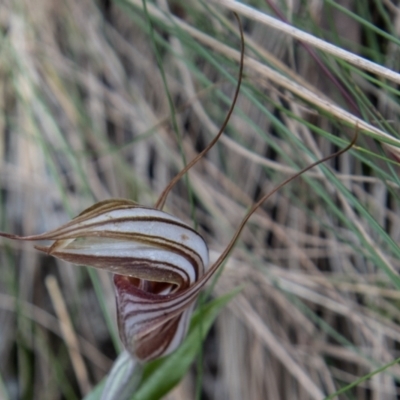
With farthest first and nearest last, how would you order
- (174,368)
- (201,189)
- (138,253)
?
(201,189) → (174,368) → (138,253)

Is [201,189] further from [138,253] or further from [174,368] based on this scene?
[138,253]

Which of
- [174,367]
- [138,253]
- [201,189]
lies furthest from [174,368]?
[201,189]

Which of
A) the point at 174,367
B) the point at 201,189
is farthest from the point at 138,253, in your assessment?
the point at 201,189

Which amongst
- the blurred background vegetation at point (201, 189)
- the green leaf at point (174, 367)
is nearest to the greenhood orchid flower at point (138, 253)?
the green leaf at point (174, 367)

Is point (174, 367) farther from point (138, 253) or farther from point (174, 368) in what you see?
point (138, 253)

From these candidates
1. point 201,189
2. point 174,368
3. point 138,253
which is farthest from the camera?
point 201,189

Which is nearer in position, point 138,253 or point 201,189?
point 138,253

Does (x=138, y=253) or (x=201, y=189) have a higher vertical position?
(x=201, y=189)

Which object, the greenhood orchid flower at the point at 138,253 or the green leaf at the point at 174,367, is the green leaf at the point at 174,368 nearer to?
the green leaf at the point at 174,367

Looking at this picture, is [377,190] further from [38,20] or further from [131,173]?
[38,20]

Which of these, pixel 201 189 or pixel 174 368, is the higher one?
pixel 201 189
